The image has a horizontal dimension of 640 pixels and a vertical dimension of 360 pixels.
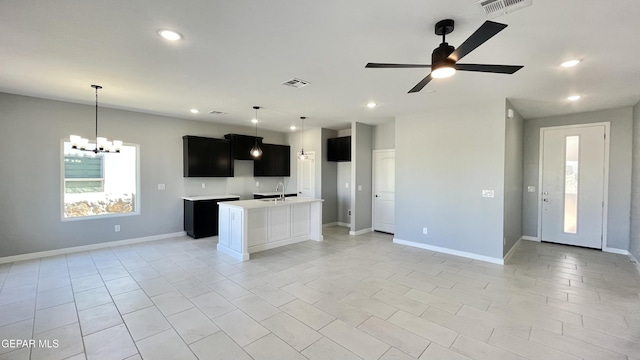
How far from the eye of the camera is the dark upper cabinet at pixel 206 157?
6215mm

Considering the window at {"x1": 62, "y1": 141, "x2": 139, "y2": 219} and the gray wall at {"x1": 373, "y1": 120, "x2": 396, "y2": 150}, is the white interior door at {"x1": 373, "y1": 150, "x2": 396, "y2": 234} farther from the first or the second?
the window at {"x1": 62, "y1": 141, "x2": 139, "y2": 219}

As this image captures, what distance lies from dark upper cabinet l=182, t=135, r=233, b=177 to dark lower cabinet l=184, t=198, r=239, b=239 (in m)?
0.73

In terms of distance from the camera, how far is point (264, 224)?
16.9 ft

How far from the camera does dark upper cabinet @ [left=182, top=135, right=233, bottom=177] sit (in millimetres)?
6215

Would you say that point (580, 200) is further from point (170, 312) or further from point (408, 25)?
point (170, 312)

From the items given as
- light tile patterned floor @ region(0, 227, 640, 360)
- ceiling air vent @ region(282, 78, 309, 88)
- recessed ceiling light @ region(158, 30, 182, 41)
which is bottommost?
light tile patterned floor @ region(0, 227, 640, 360)

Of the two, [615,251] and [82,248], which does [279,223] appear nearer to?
[82,248]

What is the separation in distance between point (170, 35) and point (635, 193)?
716 centimetres

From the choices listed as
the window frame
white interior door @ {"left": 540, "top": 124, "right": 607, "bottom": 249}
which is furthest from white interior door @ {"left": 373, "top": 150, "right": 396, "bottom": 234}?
the window frame

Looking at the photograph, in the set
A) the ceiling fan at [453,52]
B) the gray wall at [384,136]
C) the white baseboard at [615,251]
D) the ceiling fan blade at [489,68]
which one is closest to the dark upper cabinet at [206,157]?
the gray wall at [384,136]

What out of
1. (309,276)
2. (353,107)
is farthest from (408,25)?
(309,276)

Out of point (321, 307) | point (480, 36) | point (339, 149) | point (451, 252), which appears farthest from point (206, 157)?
point (480, 36)

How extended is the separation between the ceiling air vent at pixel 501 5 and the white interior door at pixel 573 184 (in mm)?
5094

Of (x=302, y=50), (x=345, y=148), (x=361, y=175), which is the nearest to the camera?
(x=302, y=50)
